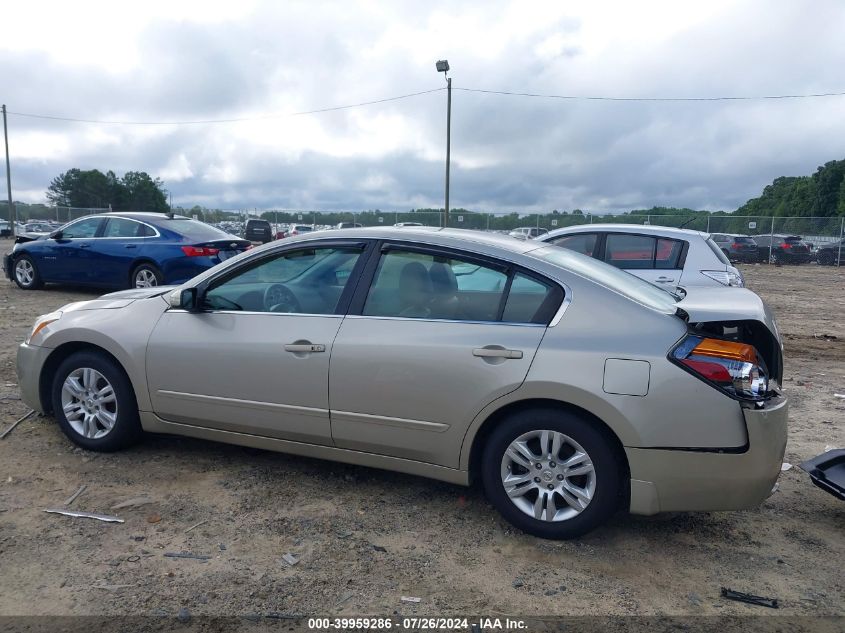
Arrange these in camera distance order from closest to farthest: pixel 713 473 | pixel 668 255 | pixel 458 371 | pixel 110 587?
pixel 110 587
pixel 713 473
pixel 458 371
pixel 668 255

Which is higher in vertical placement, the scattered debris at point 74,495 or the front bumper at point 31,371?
the front bumper at point 31,371

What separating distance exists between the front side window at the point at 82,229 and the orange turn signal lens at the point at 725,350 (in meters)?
11.3

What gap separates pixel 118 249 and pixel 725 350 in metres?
10.7

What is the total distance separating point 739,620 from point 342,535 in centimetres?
188

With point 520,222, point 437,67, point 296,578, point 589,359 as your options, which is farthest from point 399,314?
point 520,222

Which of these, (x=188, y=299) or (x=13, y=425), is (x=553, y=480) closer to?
(x=188, y=299)

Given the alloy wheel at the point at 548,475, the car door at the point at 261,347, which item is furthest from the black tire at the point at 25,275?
the alloy wheel at the point at 548,475

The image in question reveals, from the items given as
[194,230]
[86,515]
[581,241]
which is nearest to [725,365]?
[86,515]

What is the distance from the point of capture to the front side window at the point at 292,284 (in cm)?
406

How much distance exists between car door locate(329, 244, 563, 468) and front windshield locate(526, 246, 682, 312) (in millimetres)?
247

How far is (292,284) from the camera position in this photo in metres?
4.21

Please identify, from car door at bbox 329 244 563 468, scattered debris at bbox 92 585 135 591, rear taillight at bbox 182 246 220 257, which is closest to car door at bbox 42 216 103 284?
rear taillight at bbox 182 246 220 257

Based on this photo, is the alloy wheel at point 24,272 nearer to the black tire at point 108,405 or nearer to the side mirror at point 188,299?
the black tire at point 108,405

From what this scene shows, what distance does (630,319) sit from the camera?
3.38 meters
